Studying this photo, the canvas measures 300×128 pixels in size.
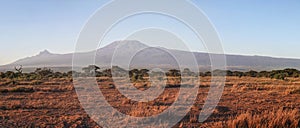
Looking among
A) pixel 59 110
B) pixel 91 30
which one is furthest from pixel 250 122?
pixel 59 110

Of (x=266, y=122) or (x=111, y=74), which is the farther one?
(x=111, y=74)

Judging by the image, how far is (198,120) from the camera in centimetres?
962

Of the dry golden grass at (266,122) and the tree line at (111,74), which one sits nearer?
the dry golden grass at (266,122)

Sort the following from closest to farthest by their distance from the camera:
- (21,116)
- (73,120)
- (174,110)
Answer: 1. (73,120)
2. (21,116)
3. (174,110)

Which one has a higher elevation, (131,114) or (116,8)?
(116,8)

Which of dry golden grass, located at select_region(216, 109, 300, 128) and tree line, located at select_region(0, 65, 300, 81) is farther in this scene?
tree line, located at select_region(0, 65, 300, 81)

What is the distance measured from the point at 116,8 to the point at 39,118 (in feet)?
Answer: 14.1

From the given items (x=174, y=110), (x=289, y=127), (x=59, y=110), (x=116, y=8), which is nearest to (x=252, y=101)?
(x=174, y=110)

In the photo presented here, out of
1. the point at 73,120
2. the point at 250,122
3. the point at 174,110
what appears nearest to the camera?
the point at 250,122

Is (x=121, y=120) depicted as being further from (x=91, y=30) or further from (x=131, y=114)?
(x=91, y=30)

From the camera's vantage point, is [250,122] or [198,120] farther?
[198,120]

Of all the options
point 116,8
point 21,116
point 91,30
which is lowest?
point 21,116

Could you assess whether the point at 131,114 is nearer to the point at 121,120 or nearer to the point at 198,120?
the point at 121,120

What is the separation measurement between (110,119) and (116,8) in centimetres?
384
